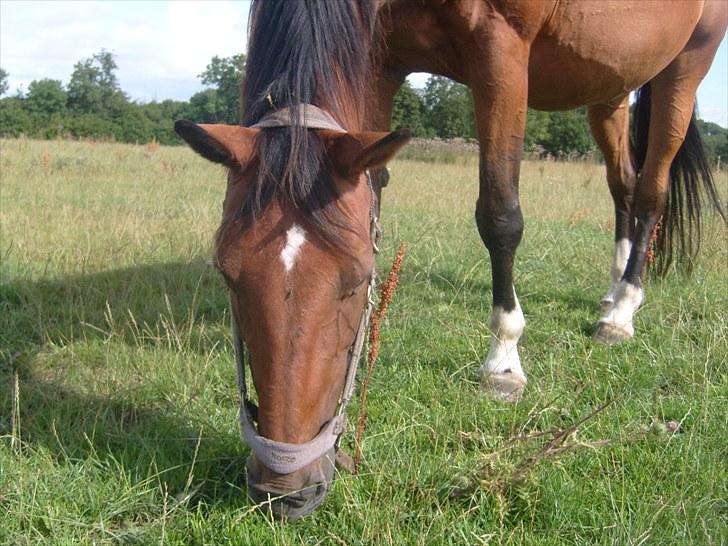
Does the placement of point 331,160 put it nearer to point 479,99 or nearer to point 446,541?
point 446,541

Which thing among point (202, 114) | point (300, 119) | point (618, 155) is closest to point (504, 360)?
point (300, 119)

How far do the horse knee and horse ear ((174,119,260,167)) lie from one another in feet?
4.90

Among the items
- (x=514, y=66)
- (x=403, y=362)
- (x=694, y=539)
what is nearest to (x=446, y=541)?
(x=694, y=539)

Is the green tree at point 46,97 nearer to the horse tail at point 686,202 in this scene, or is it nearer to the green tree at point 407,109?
the green tree at point 407,109

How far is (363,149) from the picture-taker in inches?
70.7

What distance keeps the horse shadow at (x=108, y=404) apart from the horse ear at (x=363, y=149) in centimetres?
106

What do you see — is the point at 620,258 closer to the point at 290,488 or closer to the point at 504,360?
the point at 504,360

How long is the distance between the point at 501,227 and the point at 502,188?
0.19m

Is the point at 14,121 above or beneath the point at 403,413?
above

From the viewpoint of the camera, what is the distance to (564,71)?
11.3ft

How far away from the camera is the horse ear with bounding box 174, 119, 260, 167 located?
1.79m

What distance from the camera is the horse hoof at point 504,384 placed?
2.85 metres

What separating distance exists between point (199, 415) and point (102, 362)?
0.95 m

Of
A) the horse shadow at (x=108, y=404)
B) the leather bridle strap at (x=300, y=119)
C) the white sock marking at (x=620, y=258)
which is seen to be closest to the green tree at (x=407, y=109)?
the white sock marking at (x=620, y=258)
